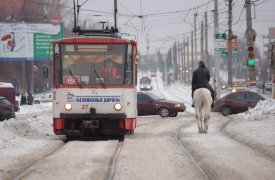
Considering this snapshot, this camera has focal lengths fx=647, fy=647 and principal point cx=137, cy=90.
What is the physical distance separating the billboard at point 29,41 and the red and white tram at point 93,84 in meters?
38.1

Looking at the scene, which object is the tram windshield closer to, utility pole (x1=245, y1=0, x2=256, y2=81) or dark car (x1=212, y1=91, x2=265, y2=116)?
dark car (x1=212, y1=91, x2=265, y2=116)

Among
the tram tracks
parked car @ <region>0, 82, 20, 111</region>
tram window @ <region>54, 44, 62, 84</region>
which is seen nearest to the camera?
the tram tracks

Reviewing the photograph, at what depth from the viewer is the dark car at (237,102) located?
1315 inches

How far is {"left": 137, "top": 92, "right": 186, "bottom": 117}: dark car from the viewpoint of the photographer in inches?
1296

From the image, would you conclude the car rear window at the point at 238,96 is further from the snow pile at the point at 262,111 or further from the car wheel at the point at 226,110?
the snow pile at the point at 262,111

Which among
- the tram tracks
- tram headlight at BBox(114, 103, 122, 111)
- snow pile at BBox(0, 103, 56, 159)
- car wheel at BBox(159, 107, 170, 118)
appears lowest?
car wheel at BBox(159, 107, 170, 118)

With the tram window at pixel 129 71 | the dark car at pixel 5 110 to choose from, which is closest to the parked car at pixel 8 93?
the dark car at pixel 5 110

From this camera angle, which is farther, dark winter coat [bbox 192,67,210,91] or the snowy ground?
dark winter coat [bbox 192,67,210,91]

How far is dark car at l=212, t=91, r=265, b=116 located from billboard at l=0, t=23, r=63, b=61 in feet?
83.3

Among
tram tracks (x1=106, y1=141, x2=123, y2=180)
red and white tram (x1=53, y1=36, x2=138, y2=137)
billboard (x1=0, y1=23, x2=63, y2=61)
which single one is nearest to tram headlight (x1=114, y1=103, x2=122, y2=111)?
red and white tram (x1=53, y1=36, x2=138, y2=137)

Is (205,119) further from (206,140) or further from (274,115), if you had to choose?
(274,115)

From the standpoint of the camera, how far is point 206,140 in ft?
55.0

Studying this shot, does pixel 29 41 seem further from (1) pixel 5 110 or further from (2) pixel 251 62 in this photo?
(2) pixel 251 62

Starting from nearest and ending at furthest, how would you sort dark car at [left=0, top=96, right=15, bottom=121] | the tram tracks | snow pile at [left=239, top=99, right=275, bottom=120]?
the tram tracks, snow pile at [left=239, top=99, right=275, bottom=120], dark car at [left=0, top=96, right=15, bottom=121]
